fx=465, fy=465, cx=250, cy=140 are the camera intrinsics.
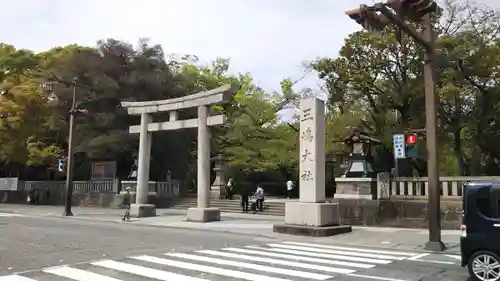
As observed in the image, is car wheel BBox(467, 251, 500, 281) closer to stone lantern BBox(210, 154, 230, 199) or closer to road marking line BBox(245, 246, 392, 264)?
road marking line BBox(245, 246, 392, 264)

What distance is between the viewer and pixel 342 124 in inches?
1053

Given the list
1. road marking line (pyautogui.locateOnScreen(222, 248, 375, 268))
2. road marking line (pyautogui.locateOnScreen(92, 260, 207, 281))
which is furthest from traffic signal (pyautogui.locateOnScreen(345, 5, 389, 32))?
road marking line (pyautogui.locateOnScreen(92, 260, 207, 281))

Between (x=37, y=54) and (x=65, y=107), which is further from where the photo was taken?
(x=37, y=54)

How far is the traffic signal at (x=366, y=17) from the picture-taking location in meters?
10.8

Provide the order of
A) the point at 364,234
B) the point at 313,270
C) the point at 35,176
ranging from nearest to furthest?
the point at 313,270, the point at 364,234, the point at 35,176

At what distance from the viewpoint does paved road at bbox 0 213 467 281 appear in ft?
28.9

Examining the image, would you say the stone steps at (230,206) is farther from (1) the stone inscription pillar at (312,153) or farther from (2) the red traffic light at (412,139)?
(2) the red traffic light at (412,139)

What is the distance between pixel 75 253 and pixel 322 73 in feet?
59.9

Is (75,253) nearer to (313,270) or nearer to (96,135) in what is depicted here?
(313,270)

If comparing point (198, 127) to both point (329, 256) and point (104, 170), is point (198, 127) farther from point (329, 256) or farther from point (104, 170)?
point (104, 170)

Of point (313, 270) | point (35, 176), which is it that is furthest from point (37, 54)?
point (313, 270)

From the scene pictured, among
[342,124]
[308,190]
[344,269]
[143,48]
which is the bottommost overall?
[344,269]

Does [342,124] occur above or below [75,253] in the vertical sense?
above

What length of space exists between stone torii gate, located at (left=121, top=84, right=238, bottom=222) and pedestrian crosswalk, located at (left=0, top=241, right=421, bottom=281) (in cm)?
999
